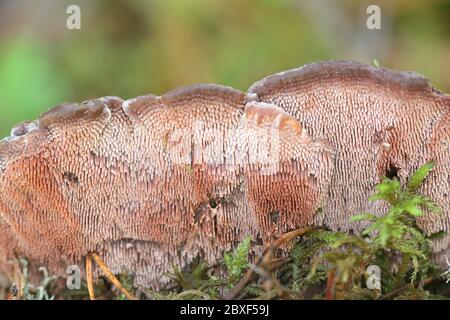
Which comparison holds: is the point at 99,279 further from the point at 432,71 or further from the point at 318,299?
the point at 432,71

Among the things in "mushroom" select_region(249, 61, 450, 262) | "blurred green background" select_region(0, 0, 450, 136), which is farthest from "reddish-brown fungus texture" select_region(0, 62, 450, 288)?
"blurred green background" select_region(0, 0, 450, 136)

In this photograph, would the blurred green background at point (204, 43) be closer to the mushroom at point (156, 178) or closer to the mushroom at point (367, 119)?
the mushroom at point (156, 178)

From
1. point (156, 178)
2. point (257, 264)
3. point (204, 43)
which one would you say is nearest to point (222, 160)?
point (156, 178)

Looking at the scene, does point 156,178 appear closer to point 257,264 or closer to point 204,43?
point 257,264

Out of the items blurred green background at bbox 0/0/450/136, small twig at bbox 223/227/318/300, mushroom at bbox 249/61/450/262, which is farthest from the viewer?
blurred green background at bbox 0/0/450/136

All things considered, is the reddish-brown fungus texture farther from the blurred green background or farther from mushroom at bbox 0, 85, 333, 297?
the blurred green background

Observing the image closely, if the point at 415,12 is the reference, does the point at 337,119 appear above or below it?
below

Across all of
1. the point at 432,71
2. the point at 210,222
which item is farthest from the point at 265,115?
the point at 432,71
